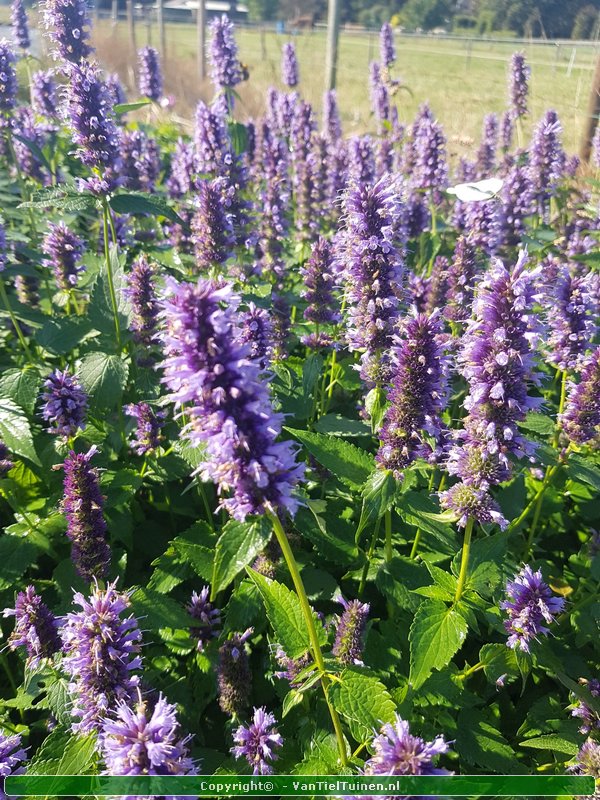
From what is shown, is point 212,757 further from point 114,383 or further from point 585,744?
point 114,383

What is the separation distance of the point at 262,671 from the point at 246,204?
4.37 m

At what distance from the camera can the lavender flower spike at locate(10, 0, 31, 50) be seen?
29.0ft

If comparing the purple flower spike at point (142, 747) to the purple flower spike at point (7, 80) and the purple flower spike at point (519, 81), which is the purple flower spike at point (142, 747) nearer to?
the purple flower spike at point (7, 80)

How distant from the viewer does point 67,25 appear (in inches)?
199

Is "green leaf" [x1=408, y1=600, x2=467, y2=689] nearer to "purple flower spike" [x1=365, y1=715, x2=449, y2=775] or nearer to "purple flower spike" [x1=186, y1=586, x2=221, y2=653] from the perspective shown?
"purple flower spike" [x1=365, y1=715, x2=449, y2=775]

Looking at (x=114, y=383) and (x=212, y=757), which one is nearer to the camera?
(x=212, y=757)

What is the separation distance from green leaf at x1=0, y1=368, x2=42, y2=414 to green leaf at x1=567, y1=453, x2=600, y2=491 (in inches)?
151

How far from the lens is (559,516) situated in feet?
15.8

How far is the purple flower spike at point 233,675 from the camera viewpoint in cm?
308

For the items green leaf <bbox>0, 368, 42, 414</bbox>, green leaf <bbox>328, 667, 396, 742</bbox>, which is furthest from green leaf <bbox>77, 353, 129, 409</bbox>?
green leaf <bbox>328, 667, 396, 742</bbox>

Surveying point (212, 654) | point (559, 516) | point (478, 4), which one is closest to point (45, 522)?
point (212, 654)

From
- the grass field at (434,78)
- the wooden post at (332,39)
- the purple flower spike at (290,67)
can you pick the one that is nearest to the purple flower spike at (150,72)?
the purple flower spike at (290,67)

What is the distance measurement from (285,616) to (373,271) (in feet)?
7.03

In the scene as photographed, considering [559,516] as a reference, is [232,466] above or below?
above
